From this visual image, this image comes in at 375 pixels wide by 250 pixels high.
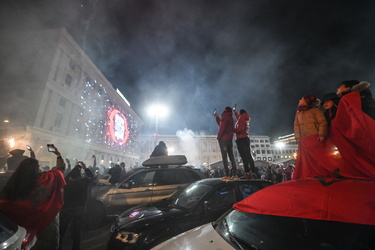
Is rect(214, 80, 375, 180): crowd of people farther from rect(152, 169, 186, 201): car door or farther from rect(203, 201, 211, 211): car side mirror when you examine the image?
rect(152, 169, 186, 201): car door

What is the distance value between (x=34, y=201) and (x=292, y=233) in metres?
3.47

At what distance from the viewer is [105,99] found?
114 feet

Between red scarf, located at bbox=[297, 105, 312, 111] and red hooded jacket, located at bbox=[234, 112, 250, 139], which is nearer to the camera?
red scarf, located at bbox=[297, 105, 312, 111]

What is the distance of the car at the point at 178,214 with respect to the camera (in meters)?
2.70

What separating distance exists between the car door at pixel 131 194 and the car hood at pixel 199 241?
141 inches

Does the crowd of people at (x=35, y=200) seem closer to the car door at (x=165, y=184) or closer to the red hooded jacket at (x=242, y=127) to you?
the car door at (x=165, y=184)

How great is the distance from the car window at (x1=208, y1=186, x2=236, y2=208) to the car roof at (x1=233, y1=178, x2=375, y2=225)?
1839 mm

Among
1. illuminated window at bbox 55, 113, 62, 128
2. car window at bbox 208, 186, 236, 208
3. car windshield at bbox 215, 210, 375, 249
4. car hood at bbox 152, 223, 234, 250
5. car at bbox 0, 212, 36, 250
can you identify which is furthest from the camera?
illuminated window at bbox 55, 113, 62, 128

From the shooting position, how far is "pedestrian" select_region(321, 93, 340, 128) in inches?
97.0

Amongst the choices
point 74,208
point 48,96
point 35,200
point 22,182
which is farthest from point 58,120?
point 35,200

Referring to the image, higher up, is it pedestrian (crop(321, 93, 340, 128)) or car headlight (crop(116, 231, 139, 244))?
pedestrian (crop(321, 93, 340, 128))

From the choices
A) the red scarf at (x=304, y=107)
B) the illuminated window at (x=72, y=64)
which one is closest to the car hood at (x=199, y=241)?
the red scarf at (x=304, y=107)

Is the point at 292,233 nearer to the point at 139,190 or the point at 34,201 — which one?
the point at 34,201

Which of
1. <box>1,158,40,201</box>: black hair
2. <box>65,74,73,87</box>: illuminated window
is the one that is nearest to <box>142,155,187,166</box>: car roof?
<box>1,158,40,201</box>: black hair
